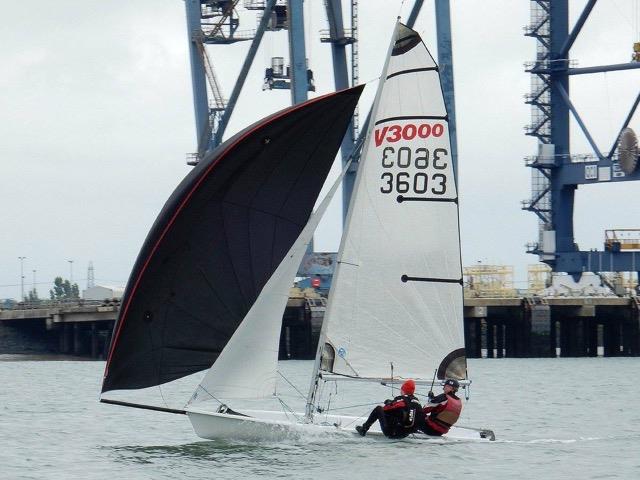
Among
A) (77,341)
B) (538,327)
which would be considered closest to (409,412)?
(538,327)

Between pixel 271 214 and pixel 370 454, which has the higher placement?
pixel 271 214

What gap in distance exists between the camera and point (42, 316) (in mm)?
50250

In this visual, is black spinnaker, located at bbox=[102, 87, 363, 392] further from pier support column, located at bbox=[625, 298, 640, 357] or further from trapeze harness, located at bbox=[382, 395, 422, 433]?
pier support column, located at bbox=[625, 298, 640, 357]

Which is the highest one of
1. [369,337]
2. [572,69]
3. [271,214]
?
[572,69]

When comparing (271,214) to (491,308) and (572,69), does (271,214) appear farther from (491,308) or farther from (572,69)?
(572,69)

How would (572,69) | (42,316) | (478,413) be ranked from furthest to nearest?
(572,69)
(42,316)
(478,413)

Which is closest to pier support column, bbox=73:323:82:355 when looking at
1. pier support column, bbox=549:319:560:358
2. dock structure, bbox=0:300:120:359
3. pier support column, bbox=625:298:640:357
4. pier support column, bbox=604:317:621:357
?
dock structure, bbox=0:300:120:359

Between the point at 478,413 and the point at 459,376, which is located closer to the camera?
the point at 459,376

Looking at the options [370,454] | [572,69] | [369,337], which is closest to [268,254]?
[369,337]

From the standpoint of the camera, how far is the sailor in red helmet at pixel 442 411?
731 inches

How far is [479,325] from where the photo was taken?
52781 millimetres

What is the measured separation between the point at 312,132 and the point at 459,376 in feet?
11.7

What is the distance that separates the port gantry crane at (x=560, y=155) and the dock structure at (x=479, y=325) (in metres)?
6.45

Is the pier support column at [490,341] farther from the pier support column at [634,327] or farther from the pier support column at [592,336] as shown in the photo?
the pier support column at [634,327]
